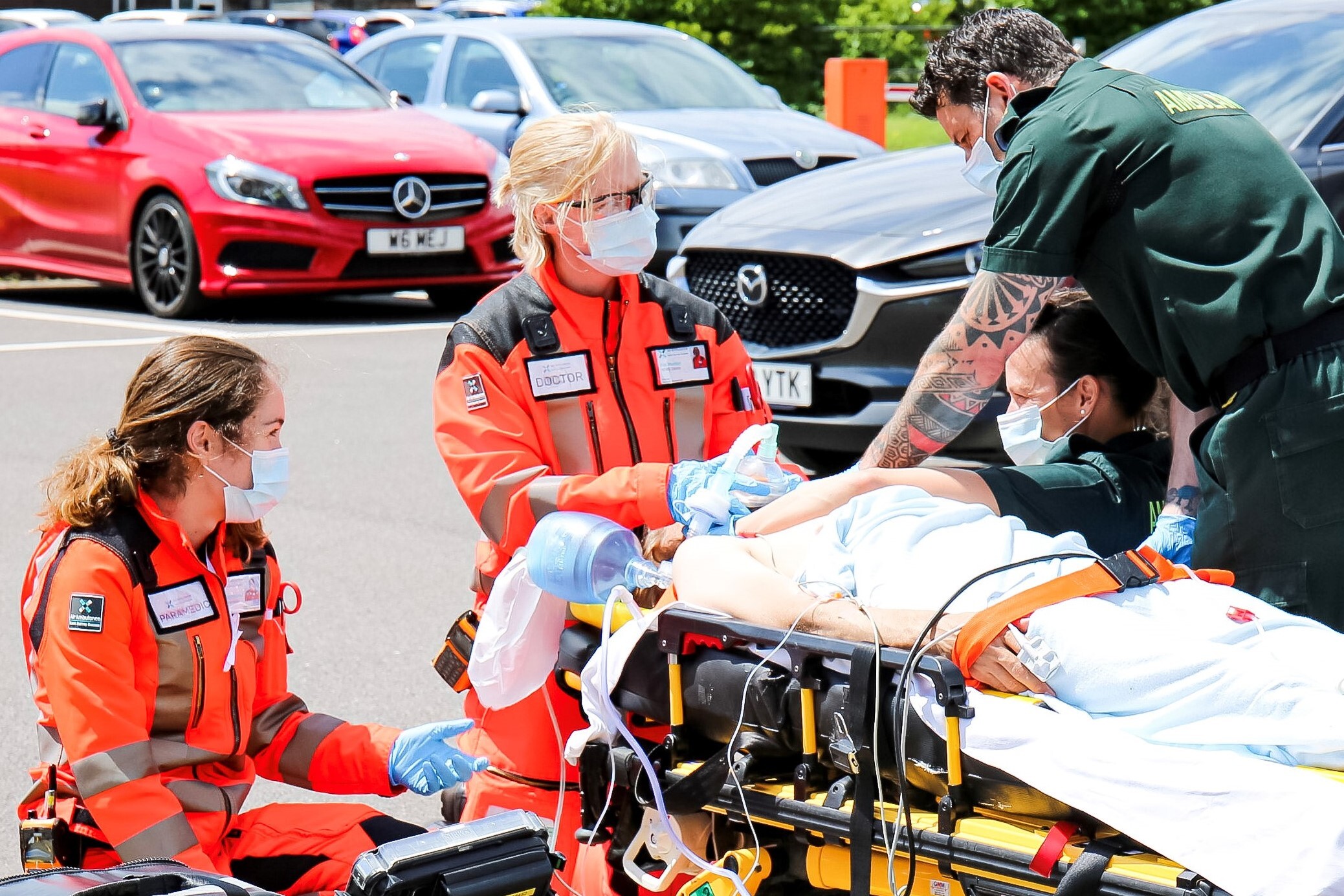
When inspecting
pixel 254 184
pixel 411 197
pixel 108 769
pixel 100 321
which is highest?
pixel 108 769

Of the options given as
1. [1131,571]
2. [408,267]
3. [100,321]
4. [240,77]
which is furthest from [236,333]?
[1131,571]

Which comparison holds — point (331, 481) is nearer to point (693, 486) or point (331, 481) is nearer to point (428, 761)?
point (428, 761)

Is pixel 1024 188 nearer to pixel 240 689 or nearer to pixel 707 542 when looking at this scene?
pixel 707 542

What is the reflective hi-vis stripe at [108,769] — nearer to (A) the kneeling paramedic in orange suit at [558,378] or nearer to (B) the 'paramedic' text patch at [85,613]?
(B) the 'paramedic' text patch at [85,613]

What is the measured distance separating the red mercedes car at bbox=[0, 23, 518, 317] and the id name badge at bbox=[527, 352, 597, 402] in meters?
7.33

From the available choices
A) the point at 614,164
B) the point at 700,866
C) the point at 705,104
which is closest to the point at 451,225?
the point at 705,104

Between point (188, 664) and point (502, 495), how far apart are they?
2.15ft

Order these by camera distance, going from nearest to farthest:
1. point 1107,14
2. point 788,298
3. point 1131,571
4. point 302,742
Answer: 1. point 1131,571
2. point 302,742
3. point 788,298
4. point 1107,14

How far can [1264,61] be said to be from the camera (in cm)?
617

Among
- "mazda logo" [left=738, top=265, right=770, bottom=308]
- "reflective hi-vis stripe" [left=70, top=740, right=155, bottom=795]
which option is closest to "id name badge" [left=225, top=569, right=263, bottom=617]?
"reflective hi-vis stripe" [left=70, top=740, right=155, bottom=795]

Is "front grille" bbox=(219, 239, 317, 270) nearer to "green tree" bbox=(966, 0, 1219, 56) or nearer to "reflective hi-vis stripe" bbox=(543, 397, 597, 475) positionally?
"reflective hi-vis stripe" bbox=(543, 397, 597, 475)

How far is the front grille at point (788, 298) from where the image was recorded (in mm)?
6273

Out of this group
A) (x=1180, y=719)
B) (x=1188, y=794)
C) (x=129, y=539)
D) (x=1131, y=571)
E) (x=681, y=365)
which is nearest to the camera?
(x=1188, y=794)

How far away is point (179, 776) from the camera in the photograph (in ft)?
9.80
